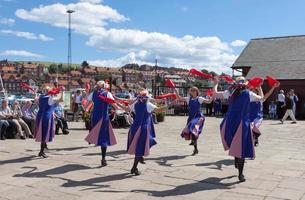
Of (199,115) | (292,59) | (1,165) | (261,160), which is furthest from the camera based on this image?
(292,59)

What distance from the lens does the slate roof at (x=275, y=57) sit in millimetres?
29141

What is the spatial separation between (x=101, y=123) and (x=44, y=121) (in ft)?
5.74

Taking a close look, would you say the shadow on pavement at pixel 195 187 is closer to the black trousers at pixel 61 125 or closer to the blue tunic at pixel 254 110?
the blue tunic at pixel 254 110

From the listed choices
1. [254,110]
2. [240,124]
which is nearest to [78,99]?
[254,110]

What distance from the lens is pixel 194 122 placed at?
35.3 feet

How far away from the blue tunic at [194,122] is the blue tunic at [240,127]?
265 centimetres

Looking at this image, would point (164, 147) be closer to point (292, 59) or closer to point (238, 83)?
point (238, 83)

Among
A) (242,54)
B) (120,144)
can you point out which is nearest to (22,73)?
(242,54)

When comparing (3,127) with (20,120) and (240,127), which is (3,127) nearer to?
(20,120)

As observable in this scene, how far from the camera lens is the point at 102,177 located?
8.23 m

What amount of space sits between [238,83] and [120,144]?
18.7 feet

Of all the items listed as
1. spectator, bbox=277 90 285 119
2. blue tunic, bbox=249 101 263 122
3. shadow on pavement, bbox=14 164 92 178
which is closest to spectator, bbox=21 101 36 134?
shadow on pavement, bbox=14 164 92 178

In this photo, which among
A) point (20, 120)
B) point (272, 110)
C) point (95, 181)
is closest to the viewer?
point (95, 181)

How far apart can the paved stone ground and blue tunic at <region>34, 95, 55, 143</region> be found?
1.70 feet
